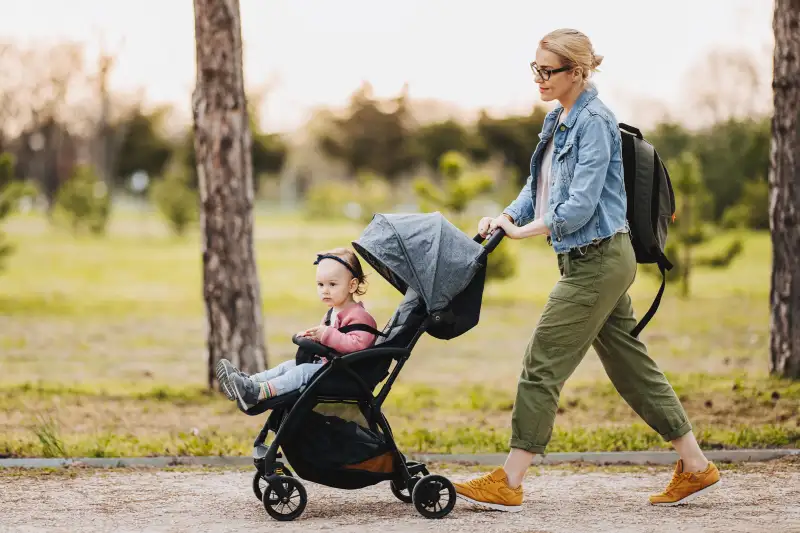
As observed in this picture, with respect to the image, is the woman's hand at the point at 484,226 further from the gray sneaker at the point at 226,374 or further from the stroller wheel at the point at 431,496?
the gray sneaker at the point at 226,374

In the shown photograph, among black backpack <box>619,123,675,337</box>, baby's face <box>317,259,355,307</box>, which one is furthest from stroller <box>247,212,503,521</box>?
black backpack <box>619,123,675,337</box>

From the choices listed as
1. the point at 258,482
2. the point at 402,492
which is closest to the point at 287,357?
the point at 402,492

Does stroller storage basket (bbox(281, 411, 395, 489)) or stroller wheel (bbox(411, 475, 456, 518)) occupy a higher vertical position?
stroller storage basket (bbox(281, 411, 395, 489))

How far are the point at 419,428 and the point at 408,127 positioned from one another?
55068 mm

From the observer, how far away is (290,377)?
15.8 ft

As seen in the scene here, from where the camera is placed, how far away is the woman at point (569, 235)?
468 cm

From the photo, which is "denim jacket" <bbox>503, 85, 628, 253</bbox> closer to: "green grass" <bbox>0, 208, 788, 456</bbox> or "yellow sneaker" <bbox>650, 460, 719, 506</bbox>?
"yellow sneaker" <bbox>650, 460, 719, 506</bbox>

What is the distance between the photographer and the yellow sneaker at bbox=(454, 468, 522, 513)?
4852 millimetres

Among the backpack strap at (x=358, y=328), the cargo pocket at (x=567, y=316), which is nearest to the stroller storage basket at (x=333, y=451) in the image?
the backpack strap at (x=358, y=328)

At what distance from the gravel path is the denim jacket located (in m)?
1.23

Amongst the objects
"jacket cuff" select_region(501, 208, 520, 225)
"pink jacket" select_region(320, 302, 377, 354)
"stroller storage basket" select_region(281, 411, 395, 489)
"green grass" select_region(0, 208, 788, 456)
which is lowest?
"green grass" select_region(0, 208, 788, 456)

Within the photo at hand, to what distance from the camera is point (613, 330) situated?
5.02m

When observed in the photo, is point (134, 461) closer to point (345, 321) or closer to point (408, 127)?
point (345, 321)

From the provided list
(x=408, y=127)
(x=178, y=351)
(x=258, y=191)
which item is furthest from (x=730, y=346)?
(x=258, y=191)
